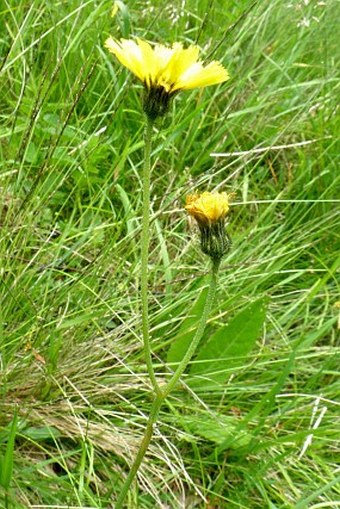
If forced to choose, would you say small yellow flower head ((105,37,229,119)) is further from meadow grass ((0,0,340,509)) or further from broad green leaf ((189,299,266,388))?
broad green leaf ((189,299,266,388))

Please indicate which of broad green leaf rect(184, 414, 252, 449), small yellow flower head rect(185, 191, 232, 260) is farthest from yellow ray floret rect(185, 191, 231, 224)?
broad green leaf rect(184, 414, 252, 449)

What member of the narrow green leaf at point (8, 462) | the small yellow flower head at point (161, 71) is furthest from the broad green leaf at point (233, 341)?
the small yellow flower head at point (161, 71)

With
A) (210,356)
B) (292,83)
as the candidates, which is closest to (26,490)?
(210,356)

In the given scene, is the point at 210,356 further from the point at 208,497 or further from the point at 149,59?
the point at 149,59

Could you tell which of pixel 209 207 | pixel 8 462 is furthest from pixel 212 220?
pixel 8 462

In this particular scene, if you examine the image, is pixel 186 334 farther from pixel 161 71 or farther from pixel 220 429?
pixel 161 71

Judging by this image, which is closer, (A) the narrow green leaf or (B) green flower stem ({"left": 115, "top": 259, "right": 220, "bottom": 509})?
(B) green flower stem ({"left": 115, "top": 259, "right": 220, "bottom": 509})
